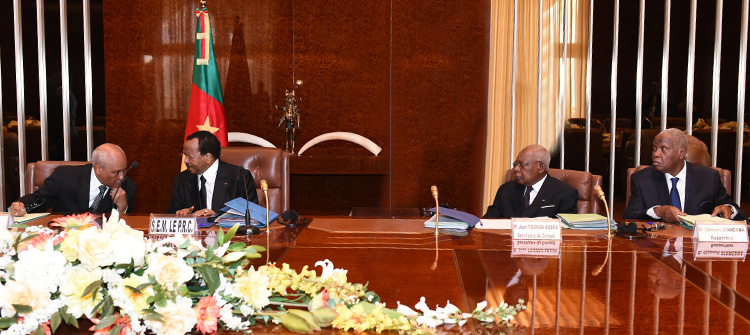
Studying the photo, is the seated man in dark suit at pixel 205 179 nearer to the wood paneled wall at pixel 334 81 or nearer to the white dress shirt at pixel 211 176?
the white dress shirt at pixel 211 176

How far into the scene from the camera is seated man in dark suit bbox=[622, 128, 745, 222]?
365cm

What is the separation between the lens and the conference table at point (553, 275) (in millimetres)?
1558

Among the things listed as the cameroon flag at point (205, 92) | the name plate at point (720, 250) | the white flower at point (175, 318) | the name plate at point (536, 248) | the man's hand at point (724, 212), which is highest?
the cameroon flag at point (205, 92)

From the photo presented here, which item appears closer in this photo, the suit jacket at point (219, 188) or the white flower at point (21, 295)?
the white flower at point (21, 295)

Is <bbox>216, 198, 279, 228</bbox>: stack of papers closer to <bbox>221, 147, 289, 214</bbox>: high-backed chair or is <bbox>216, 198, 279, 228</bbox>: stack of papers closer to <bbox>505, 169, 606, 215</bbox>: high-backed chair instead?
<bbox>221, 147, 289, 214</bbox>: high-backed chair

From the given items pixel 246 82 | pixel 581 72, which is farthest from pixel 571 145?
pixel 246 82

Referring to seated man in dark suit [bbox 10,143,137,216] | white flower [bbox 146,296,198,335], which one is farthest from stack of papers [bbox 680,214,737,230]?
seated man in dark suit [bbox 10,143,137,216]

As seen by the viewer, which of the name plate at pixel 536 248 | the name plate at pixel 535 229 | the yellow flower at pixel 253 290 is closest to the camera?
the yellow flower at pixel 253 290

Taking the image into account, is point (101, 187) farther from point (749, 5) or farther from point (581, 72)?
point (749, 5)

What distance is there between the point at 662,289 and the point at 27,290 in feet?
5.07

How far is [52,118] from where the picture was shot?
6211mm

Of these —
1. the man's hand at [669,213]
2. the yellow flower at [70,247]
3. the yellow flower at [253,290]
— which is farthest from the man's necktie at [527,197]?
the yellow flower at [70,247]

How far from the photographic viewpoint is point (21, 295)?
130cm

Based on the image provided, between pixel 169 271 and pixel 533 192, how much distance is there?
2.77 m
